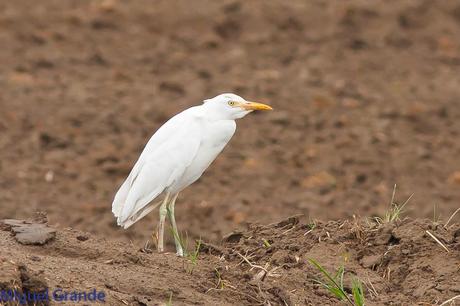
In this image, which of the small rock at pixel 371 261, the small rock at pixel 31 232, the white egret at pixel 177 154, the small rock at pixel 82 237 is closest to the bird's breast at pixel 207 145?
the white egret at pixel 177 154

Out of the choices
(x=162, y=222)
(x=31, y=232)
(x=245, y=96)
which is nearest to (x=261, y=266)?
(x=162, y=222)

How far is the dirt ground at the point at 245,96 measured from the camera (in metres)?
12.1

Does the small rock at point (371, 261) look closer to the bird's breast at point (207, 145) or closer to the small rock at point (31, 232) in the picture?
the bird's breast at point (207, 145)

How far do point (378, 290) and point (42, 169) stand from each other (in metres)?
6.78

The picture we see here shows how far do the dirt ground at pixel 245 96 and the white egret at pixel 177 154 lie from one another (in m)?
0.62

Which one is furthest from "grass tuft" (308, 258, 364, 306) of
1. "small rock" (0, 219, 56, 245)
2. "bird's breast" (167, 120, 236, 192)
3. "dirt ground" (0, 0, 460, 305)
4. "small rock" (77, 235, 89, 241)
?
"small rock" (0, 219, 56, 245)

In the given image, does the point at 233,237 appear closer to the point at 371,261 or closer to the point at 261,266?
the point at 261,266

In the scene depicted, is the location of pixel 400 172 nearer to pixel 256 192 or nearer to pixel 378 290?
pixel 256 192

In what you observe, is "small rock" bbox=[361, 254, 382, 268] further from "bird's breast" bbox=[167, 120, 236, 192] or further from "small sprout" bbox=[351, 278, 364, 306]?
"bird's breast" bbox=[167, 120, 236, 192]

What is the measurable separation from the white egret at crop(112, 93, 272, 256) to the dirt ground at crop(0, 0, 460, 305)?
0.62 metres

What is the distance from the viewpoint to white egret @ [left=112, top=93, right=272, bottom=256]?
7.45m

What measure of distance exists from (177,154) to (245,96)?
7150mm

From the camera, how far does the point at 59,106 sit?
46.7ft

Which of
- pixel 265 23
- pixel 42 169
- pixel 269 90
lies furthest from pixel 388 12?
pixel 42 169
